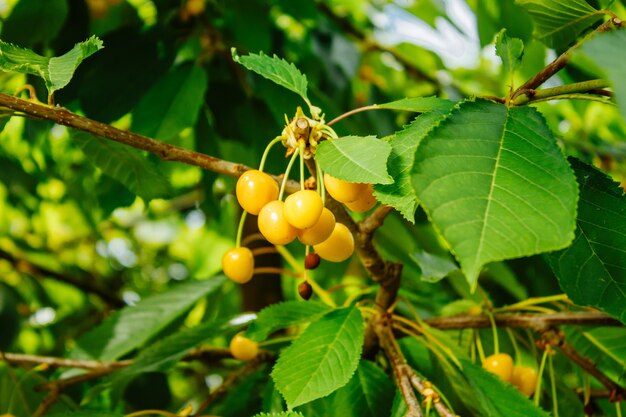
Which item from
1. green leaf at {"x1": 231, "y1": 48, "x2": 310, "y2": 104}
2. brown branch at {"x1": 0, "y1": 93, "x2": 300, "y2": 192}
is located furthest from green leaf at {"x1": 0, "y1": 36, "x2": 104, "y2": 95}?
green leaf at {"x1": 231, "y1": 48, "x2": 310, "y2": 104}

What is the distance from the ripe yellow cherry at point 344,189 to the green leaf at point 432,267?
1.33ft

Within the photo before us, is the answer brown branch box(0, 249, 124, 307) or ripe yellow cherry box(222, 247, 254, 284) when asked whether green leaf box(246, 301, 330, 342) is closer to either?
ripe yellow cherry box(222, 247, 254, 284)

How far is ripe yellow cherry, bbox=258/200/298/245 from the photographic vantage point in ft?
2.21

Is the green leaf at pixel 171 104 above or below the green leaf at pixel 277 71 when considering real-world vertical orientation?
below

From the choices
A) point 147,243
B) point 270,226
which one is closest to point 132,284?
point 147,243

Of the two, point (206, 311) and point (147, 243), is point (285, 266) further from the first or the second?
point (147, 243)

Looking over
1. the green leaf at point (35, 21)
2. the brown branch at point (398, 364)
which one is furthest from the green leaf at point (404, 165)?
the green leaf at point (35, 21)

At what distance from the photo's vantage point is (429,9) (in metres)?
2.11

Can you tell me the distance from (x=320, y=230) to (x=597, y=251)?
0.32 m

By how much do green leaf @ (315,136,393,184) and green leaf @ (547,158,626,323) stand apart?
0.25 meters

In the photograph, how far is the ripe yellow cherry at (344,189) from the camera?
66cm

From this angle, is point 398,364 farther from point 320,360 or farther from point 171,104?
point 171,104

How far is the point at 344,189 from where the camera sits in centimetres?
66

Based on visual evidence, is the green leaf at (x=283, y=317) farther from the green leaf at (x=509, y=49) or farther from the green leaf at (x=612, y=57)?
the green leaf at (x=612, y=57)
